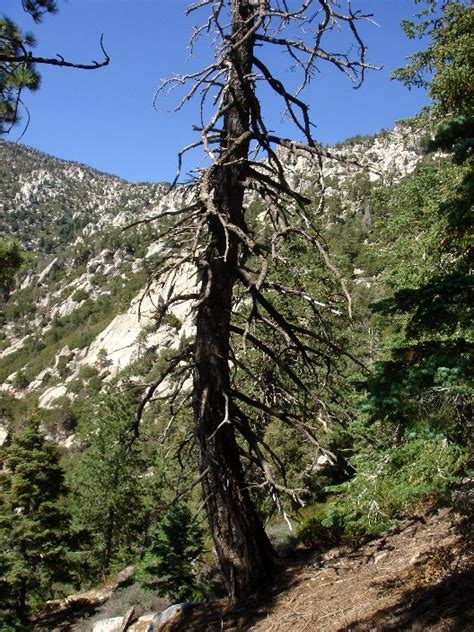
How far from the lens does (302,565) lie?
5.35m

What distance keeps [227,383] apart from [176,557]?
5626 millimetres

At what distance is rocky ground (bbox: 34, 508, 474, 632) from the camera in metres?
3.28

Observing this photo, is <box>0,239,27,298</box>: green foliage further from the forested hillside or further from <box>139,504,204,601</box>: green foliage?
<box>139,504,204,601</box>: green foliage

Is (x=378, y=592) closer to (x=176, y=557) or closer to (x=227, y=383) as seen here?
(x=227, y=383)

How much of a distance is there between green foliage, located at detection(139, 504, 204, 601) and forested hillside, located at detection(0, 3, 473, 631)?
3 cm

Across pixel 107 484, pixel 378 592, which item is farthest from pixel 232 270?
pixel 107 484

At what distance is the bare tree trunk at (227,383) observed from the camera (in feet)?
14.5

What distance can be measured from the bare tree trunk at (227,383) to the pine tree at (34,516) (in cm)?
1220

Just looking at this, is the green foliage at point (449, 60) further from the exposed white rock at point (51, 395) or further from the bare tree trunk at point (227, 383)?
the exposed white rock at point (51, 395)

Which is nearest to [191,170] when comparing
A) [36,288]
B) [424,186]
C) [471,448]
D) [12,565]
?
[471,448]

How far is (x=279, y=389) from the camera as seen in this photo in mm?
5688

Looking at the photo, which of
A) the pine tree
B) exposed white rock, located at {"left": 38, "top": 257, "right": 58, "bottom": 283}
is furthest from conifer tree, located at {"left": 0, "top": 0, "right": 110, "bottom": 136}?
exposed white rock, located at {"left": 38, "top": 257, "right": 58, "bottom": 283}

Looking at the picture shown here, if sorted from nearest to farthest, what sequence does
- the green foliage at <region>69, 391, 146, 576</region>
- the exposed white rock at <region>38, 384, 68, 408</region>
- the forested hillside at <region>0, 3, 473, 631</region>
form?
the forested hillside at <region>0, 3, 473, 631</region> → the green foliage at <region>69, 391, 146, 576</region> → the exposed white rock at <region>38, 384, 68, 408</region>

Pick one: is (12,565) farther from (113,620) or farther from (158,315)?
(158,315)
